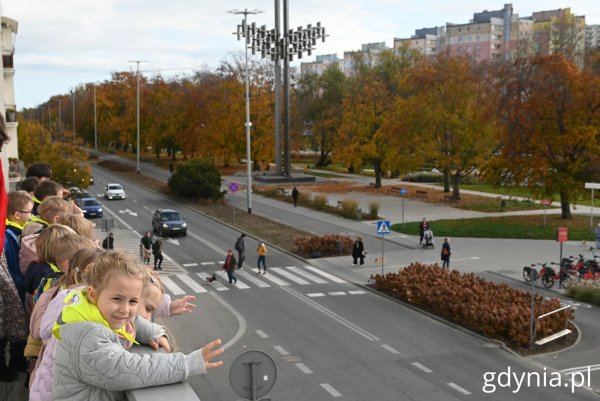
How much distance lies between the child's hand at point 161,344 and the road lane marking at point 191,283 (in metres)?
Answer: 19.7

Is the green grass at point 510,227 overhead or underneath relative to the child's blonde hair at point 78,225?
underneath

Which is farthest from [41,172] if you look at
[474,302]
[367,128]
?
[367,128]

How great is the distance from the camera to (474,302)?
18750mm

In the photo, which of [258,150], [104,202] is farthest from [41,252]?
[258,150]

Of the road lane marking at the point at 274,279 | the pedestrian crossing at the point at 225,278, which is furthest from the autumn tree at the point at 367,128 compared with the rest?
the road lane marking at the point at 274,279

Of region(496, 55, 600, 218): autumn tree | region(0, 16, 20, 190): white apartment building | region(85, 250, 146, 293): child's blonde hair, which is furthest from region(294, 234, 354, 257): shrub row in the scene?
region(85, 250, 146, 293): child's blonde hair

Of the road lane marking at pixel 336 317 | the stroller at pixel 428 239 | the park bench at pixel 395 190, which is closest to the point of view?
the road lane marking at pixel 336 317

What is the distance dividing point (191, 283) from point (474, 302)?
11.1m

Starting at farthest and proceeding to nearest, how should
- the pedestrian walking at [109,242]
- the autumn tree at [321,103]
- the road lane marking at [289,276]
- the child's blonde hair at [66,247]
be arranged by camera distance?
the autumn tree at [321,103] → the road lane marking at [289,276] → the pedestrian walking at [109,242] → the child's blonde hair at [66,247]

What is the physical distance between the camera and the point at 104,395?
3.47 metres

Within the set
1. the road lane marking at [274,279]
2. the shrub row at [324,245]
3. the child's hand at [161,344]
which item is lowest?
the road lane marking at [274,279]

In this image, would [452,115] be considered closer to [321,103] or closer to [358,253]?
[358,253]

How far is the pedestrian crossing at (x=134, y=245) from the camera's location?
27692mm

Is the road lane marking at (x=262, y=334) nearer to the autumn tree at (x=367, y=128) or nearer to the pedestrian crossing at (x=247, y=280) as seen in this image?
the pedestrian crossing at (x=247, y=280)
